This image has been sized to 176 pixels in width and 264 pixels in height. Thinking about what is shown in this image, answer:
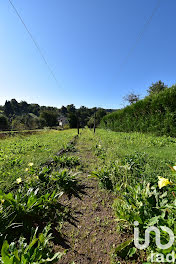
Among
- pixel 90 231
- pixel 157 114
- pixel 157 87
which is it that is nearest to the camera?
pixel 90 231

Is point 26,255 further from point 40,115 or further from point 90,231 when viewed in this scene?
point 40,115

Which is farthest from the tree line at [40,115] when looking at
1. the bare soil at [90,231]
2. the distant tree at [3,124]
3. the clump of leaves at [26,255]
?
the clump of leaves at [26,255]

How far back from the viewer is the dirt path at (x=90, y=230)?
118cm

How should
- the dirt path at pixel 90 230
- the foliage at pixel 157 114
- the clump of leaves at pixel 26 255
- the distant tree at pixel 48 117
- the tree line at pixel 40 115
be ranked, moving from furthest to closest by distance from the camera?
the distant tree at pixel 48 117
the tree line at pixel 40 115
the foliage at pixel 157 114
the dirt path at pixel 90 230
the clump of leaves at pixel 26 255

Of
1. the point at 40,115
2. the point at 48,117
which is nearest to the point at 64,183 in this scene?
the point at 48,117

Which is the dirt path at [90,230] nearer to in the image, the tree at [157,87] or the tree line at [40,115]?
the tree line at [40,115]

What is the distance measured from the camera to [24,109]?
72375mm

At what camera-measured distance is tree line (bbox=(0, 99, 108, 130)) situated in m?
30.3

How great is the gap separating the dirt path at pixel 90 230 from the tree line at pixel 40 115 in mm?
14668

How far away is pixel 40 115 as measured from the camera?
4709 cm

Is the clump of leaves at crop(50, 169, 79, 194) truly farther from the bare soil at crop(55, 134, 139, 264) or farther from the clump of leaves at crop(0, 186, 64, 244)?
the clump of leaves at crop(0, 186, 64, 244)

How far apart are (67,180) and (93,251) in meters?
1.30

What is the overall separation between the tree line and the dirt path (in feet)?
48.1

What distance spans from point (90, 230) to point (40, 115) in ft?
167
